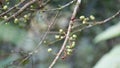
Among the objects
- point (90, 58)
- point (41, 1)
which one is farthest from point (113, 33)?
point (90, 58)

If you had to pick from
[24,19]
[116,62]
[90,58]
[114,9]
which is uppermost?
[116,62]

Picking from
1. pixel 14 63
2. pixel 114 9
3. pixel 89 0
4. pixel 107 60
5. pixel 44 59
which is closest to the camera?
pixel 107 60

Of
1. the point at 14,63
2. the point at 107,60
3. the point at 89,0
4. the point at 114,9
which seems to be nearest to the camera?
the point at 107,60

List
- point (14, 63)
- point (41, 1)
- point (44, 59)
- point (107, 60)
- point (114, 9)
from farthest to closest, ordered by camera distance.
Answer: point (44, 59) → point (114, 9) → point (41, 1) → point (14, 63) → point (107, 60)

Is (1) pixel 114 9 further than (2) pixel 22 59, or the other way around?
(1) pixel 114 9

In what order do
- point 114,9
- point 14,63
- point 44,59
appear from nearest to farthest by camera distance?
point 14,63 < point 114,9 < point 44,59

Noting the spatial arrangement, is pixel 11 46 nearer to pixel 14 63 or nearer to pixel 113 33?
pixel 14 63

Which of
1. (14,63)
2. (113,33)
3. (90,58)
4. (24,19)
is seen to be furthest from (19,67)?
(90,58)

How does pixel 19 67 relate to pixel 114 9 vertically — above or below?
above

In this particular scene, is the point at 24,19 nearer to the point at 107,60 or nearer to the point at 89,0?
the point at 89,0
